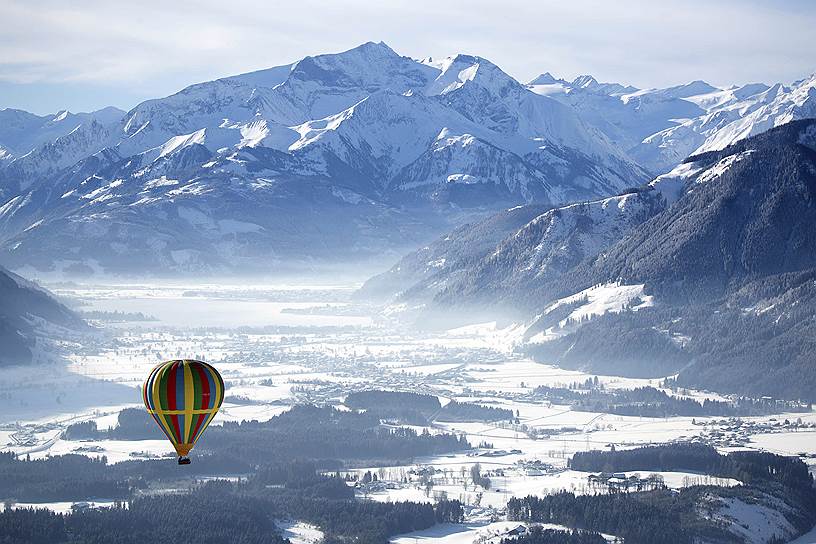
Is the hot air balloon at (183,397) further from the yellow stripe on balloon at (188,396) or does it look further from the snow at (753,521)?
the snow at (753,521)

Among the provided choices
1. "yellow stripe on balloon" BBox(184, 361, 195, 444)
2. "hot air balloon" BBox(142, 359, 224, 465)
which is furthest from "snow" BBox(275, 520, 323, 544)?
"yellow stripe on balloon" BBox(184, 361, 195, 444)

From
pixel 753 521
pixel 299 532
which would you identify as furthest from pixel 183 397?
pixel 753 521

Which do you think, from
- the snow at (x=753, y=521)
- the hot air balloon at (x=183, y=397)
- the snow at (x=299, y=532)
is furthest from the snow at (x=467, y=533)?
the hot air balloon at (x=183, y=397)

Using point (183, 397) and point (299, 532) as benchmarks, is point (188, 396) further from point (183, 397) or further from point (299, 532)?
point (299, 532)

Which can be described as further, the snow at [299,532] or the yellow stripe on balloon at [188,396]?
the snow at [299,532]

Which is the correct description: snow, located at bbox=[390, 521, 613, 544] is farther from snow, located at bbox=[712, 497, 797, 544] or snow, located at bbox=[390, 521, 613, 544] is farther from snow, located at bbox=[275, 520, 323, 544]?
snow, located at bbox=[712, 497, 797, 544]

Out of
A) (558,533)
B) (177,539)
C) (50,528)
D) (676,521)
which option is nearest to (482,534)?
(558,533)

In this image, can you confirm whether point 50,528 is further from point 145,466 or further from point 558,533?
point 558,533

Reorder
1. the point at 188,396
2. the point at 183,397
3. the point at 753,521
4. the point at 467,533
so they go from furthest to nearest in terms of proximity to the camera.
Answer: the point at 753,521, the point at 467,533, the point at 188,396, the point at 183,397
